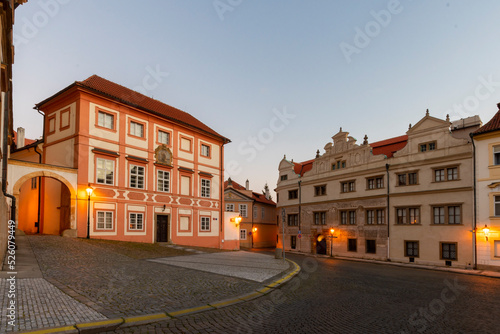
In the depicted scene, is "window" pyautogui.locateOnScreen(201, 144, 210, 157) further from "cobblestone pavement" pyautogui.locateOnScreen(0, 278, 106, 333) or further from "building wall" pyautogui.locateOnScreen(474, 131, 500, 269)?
"cobblestone pavement" pyautogui.locateOnScreen(0, 278, 106, 333)

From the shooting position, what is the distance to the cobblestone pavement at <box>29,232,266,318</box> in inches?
297

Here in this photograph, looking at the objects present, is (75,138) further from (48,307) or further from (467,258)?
(467,258)

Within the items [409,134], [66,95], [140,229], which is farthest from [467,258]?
[66,95]

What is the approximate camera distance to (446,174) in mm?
27672

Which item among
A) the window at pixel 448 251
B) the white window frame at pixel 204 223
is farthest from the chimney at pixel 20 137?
the window at pixel 448 251

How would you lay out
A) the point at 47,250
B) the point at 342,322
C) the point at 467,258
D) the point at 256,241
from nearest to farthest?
the point at 342,322 → the point at 47,250 → the point at 467,258 → the point at 256,241

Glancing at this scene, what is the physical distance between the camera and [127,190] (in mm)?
25328

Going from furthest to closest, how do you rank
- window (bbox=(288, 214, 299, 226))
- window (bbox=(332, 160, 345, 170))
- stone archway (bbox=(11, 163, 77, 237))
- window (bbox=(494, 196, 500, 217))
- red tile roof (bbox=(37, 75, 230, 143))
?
window (bbox=(288, 214, 299, 226)), window (bbox=(332, 160, 345, 170)), red tile roof (bbox=(37, 75, 230, 143)), window (bbox=(494, 196, 500, 217)), stone archway (bbox=(11, 163, 77, 237))

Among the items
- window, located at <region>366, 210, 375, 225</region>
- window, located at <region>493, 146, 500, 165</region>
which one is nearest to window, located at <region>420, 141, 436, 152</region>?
window, located at <region>493, 146, 500, 165</region>

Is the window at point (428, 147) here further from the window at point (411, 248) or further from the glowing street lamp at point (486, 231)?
the window at point (411, 248)

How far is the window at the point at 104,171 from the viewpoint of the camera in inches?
930

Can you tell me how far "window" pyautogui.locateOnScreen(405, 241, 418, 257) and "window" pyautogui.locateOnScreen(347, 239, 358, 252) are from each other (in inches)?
221

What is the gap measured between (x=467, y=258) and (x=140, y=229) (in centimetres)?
2590

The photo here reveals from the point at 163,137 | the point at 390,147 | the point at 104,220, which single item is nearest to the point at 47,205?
the point at 104,220
